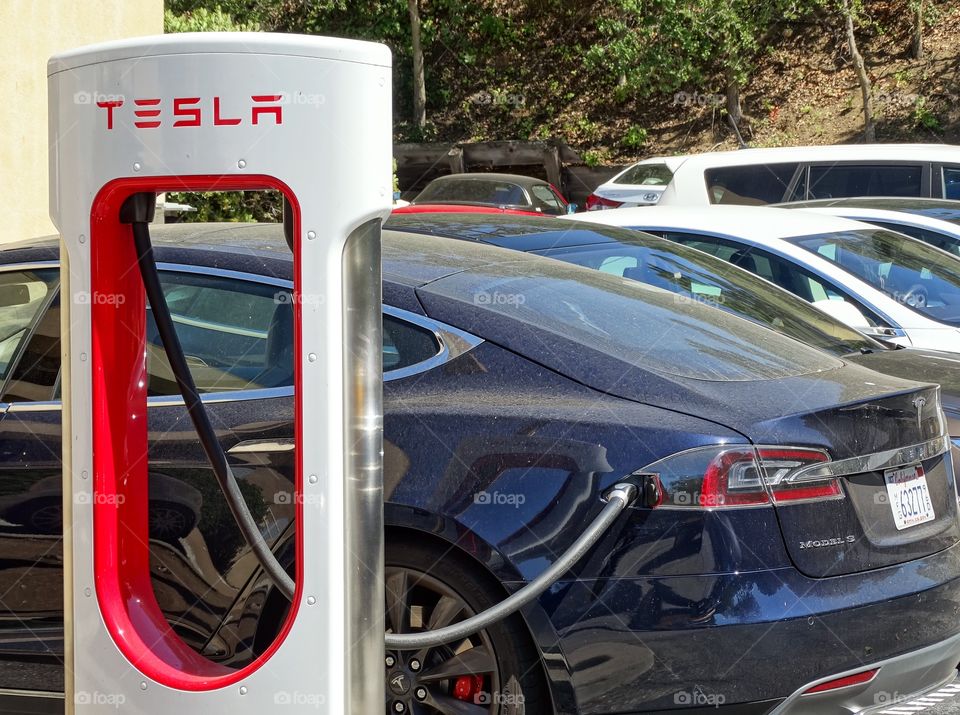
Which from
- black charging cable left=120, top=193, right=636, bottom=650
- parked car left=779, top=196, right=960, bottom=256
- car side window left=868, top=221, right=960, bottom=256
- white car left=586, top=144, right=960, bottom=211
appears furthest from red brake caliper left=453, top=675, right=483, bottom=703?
white car left=586, top=144, right=960, bottom=211

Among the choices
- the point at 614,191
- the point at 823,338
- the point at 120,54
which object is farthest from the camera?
the point at 614,191

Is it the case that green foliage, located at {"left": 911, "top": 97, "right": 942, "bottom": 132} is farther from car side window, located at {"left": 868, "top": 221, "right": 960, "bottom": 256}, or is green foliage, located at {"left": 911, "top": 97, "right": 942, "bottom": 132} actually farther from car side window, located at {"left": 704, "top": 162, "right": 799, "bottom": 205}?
car side window, located at {"left": 868, "top": 221, "right": 960, "bottom": 256}

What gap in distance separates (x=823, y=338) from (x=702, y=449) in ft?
7.90

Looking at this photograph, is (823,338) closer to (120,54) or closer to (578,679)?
(578,679)

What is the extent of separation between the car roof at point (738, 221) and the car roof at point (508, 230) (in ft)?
2.53

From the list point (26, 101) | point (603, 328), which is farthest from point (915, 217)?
point (26, 101)

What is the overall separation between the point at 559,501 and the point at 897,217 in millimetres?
6104

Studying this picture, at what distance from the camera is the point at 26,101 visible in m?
11.3

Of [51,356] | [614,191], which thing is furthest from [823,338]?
[614,191]

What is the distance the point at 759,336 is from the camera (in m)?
3.70

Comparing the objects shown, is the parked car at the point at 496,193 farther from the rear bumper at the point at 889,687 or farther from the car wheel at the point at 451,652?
the car wheel at the point at 451,652

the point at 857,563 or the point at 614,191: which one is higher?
the point at 614,191

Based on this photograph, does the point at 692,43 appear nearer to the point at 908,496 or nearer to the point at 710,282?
the point at 710,282

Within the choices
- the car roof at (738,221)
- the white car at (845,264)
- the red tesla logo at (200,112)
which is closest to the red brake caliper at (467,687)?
the red tesla logo at (200,112)
